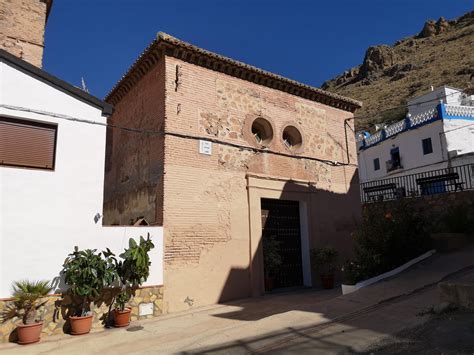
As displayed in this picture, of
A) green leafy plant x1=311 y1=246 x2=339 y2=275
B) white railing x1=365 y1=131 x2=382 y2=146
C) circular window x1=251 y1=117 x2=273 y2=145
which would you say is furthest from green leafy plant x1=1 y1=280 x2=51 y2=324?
white railing x1=365 y1=131 x2=382 y2=146

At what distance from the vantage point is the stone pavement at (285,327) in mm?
4688

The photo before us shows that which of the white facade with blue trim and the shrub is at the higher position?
the white facade with blue trim

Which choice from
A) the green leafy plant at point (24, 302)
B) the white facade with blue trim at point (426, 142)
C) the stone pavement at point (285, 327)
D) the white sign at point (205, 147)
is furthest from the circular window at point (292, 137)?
the white facade with blue trim at point (426, 142)

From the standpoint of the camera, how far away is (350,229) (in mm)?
11508

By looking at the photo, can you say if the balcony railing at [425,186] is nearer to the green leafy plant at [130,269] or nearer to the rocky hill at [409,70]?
the green leafy plant at [130,269]

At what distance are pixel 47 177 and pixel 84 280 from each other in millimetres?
2058

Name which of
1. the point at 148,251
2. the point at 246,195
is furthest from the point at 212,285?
the point at 246,195

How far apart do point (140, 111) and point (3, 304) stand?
18.4 ft

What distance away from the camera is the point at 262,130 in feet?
34.2

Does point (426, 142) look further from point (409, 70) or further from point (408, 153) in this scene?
point (409, 70)

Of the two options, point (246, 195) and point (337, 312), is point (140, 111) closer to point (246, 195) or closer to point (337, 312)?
point (246, 195)

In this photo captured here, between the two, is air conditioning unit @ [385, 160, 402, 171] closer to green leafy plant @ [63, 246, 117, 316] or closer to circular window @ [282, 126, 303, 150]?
circular window @ [282, 126, 303, 150]

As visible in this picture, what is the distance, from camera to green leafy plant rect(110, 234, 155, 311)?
22.2 ft

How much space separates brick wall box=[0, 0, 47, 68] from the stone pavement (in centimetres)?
933
